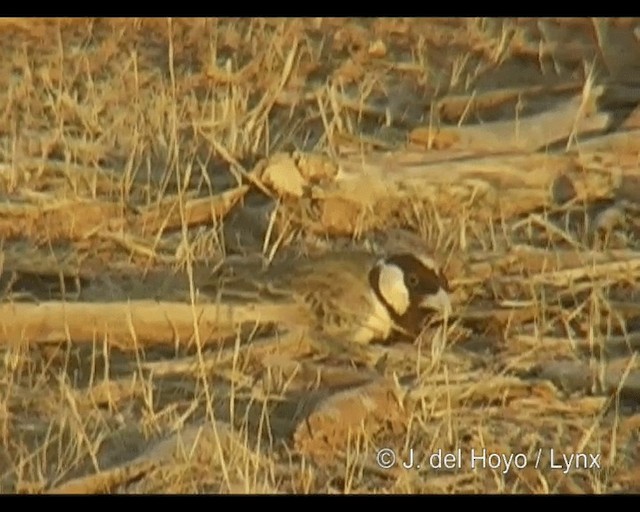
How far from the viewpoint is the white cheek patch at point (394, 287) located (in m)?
1.03

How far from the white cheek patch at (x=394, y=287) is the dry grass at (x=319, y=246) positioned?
1.8 inches

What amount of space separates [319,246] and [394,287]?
0.33 ft

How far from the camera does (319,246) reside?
40.9 inches

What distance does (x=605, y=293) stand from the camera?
103 centimetres

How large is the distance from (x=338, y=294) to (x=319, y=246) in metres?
0.06

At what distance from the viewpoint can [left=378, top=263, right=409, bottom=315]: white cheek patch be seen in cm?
103

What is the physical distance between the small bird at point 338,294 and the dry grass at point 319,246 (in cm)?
2

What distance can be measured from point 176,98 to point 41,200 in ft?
0.67

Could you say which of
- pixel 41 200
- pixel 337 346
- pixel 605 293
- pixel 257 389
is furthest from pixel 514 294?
pixel 41 200

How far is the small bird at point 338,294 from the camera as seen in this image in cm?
103

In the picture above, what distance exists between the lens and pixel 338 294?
1.04 meters
